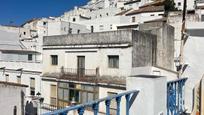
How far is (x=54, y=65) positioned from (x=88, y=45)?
13.2ft

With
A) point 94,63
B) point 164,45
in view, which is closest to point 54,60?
point 94,63

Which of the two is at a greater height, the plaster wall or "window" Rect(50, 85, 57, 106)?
the plaster wall

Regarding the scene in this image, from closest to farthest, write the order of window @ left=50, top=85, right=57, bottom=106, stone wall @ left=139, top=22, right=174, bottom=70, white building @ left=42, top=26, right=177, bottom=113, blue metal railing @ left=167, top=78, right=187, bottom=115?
blue metal railing @ left=167, top=78, right=187, bottom=115 < white building @ left=42, top=26, right=177, bottom=113 < stone wall @ left=139, top=22, right=174, bottom=70 < window @ left=50, top=85, right=57, bottom=106

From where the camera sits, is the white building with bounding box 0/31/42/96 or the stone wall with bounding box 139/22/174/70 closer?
the stone wall with bounding box 139/22/174/70

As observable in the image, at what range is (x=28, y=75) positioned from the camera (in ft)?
78.4

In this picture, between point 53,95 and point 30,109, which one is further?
point 30,109

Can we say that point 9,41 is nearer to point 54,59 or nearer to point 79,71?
point 54,59

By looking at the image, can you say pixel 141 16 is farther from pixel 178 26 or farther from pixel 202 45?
pixel 202 45

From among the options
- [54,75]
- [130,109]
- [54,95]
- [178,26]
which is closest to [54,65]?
[54,75]

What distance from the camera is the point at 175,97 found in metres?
5.12

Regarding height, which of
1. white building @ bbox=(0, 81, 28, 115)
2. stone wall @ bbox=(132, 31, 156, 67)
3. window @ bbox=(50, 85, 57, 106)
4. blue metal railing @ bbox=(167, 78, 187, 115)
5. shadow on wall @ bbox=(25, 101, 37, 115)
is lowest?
shadow on wall @ bbox=(25, 101, 37, 115)

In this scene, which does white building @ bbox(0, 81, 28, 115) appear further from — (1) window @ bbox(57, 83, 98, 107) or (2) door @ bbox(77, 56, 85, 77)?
(2) door @ bbox(77, 56, 85, 77)

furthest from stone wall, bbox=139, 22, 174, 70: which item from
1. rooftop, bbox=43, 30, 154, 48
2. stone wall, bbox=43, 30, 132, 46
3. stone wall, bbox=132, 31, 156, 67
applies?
stone wall, bbox=43, 30, 132, 46

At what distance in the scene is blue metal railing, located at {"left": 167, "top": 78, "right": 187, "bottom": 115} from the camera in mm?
4852
